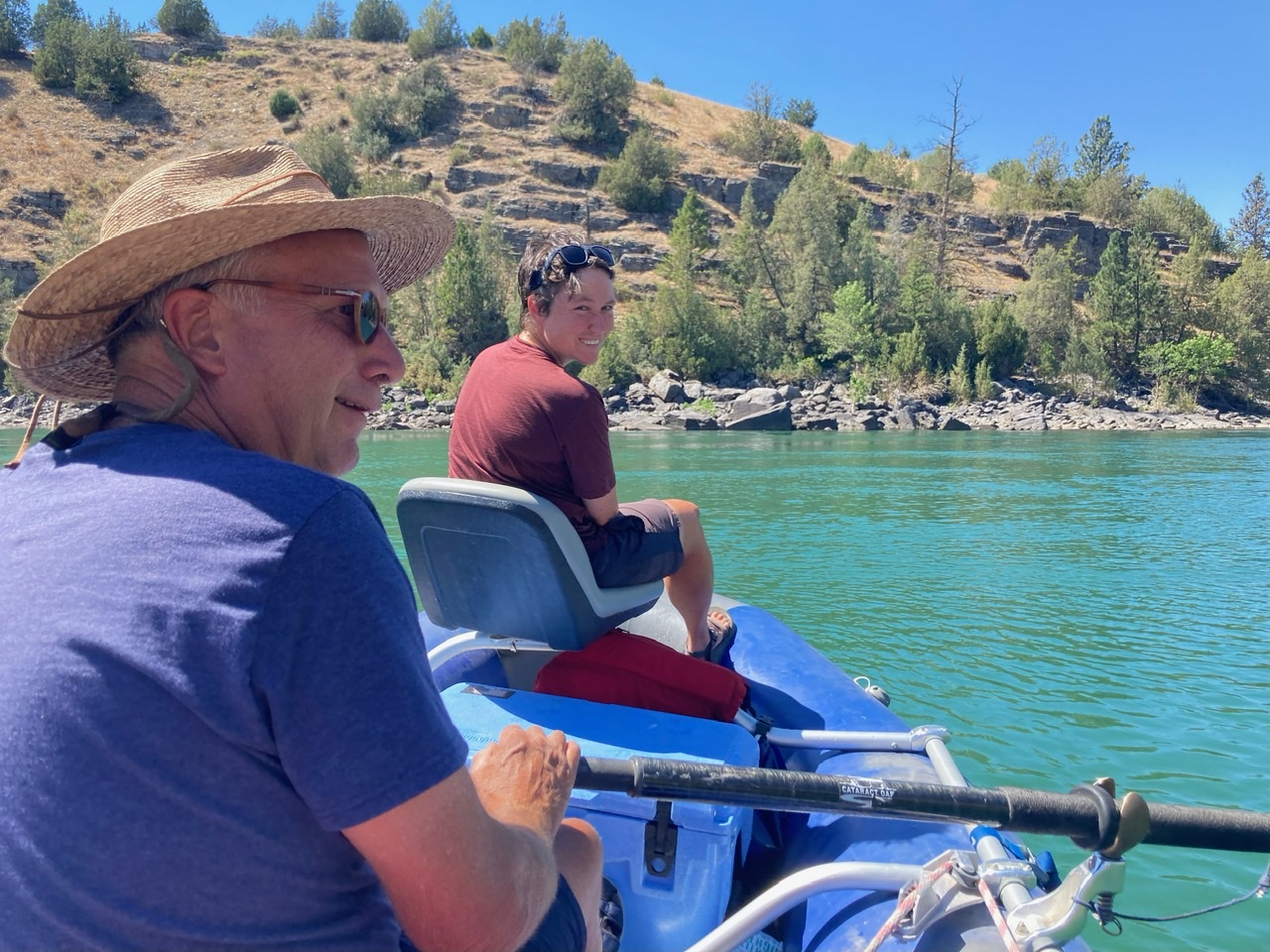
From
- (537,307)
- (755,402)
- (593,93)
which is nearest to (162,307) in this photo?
(537,307)

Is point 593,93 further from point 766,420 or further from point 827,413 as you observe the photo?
point 766,420

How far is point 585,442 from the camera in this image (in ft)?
9.34

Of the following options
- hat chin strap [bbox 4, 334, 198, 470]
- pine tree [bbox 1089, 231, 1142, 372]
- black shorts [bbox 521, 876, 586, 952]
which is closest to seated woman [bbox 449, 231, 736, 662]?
black shorts [bbox 521, 876, 586, 952]

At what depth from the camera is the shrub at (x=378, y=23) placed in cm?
7538

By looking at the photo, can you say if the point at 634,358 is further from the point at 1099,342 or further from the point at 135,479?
the point at 135,479

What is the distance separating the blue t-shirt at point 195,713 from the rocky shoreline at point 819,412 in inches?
1138

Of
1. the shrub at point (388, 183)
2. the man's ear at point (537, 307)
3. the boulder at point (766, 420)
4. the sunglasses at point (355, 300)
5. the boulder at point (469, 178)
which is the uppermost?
the boulder at point (469, 178)

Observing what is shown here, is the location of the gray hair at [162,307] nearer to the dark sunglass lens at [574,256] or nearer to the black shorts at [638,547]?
the black shorts at [638,547]

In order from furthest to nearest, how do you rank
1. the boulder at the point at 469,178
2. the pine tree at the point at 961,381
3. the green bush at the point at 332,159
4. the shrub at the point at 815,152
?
the shrub at the point at 815,152 → the boulder at the point at 469,178 → the green bush at the point at 332,159 → the pine tree at the point at 961,381

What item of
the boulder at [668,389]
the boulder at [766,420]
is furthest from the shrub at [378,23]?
the boulder at [766,420]

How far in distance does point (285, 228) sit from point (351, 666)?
2.14 feet

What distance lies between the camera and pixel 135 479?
1.02 meters

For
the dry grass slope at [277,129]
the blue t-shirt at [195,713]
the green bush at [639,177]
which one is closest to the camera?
the blue t-shirt at [195,713]

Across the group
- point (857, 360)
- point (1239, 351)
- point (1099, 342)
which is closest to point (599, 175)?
point (857, 360)
